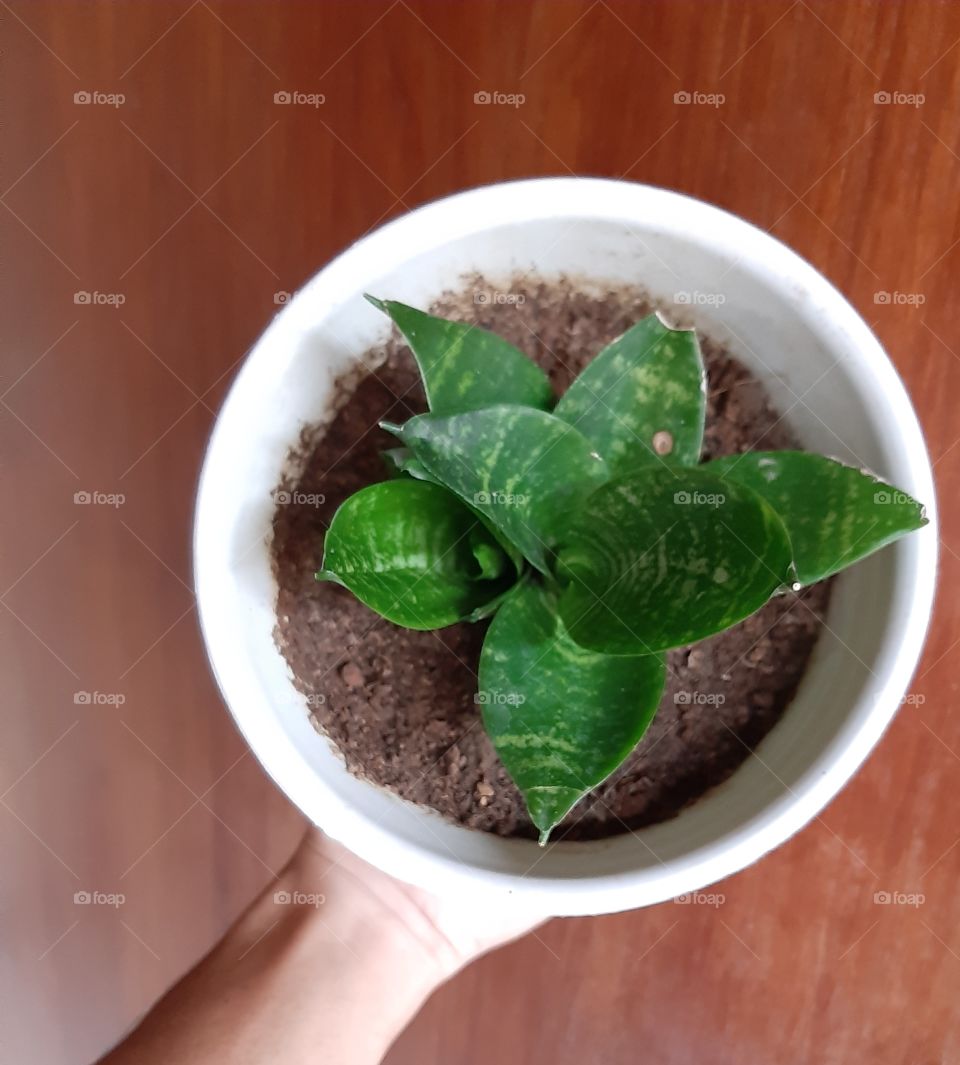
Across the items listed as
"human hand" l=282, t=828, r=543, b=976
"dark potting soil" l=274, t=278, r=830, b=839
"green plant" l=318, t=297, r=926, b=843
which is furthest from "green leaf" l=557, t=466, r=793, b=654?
"human hand" l=282, t=828, r=543, b=976

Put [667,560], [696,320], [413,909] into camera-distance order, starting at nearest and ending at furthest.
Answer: [667,560]
[696,320]
[413,909]

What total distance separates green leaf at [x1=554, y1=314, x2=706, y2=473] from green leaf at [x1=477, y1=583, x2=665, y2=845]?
86 millimetres

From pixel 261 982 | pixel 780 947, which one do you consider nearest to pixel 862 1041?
pixel 780 947

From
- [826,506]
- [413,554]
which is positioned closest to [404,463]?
[413,554]

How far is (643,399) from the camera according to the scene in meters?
0.43

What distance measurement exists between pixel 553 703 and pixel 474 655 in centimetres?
11

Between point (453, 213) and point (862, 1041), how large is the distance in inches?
27.1

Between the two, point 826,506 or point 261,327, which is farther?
point 261,327

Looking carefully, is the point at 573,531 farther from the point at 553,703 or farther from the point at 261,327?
the point at 261,327

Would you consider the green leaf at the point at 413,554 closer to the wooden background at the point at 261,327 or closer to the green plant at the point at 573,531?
the green plant at the point at 573,531

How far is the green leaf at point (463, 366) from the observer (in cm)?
43

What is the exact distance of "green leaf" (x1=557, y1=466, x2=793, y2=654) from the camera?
0.31 meters

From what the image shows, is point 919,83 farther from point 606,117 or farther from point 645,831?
point 645,831

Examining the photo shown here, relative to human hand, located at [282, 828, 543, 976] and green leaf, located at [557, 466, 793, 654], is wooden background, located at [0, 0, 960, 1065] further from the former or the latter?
green leaf, located at [557, 466, 793, 654]
